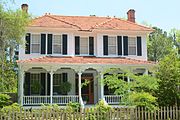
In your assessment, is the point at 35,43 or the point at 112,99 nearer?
the point at 112,99

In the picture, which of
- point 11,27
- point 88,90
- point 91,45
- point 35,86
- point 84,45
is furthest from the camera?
point 91,45

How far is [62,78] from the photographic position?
1146 inches

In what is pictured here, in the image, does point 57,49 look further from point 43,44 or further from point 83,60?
point 83,60

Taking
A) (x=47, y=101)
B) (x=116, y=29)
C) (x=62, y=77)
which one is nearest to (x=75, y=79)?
(x=62, y=77)

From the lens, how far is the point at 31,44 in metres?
28.9

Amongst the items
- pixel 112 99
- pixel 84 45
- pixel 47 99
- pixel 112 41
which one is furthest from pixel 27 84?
pixel 112 41

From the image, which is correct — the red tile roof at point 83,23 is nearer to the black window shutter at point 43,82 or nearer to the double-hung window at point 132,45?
the double-hung window at point 132,45

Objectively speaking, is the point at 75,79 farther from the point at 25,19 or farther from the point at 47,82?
the point at 25,19

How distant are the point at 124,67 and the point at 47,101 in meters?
6.86

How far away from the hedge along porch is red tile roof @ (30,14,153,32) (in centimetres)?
309

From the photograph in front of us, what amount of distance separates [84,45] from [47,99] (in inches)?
247

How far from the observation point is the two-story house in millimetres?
26922

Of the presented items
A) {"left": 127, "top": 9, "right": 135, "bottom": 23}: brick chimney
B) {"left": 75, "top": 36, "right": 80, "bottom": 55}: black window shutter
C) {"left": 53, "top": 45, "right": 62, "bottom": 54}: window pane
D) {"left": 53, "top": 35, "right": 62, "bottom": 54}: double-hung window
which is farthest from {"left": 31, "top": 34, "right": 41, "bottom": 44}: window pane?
{"left": 127, "top": 9, "right": 135, "bottom": 23}: brick chimney

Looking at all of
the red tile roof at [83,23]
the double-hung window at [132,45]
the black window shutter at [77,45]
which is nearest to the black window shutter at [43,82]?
the black window shutter at [77,45]
